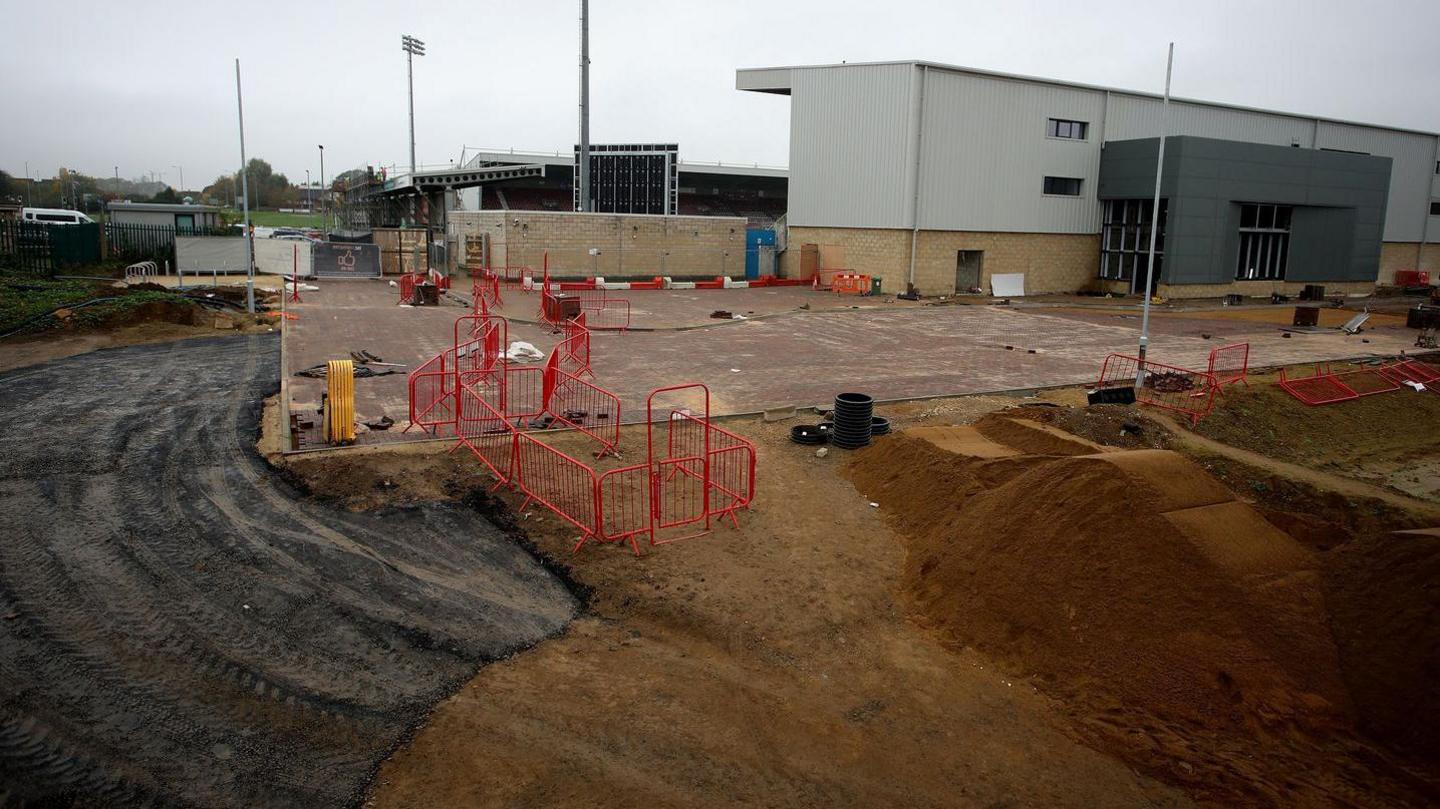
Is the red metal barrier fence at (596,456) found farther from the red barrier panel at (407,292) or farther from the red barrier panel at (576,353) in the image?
the red barrier panel at (407,292)

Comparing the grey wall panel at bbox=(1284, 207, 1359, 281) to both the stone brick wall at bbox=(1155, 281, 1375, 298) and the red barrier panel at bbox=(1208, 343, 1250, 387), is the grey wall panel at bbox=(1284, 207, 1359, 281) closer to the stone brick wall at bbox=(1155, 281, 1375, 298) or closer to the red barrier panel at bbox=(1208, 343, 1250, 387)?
the stone brick wall at bbox=(1155, 281, 1375, 298)

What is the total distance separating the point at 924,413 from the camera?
1598 cm

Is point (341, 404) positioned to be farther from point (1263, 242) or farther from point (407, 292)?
point (1263, 242)

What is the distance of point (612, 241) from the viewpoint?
42312 mm

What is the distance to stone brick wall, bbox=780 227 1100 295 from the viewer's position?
128 ft

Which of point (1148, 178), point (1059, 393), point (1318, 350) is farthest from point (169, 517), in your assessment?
point (1148, 178)

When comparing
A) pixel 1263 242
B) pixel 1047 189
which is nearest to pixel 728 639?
pixel 1047 189

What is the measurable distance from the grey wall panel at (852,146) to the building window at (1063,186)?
7.79 m

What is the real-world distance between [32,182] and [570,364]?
117m

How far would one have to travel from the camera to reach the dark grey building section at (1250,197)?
126ft

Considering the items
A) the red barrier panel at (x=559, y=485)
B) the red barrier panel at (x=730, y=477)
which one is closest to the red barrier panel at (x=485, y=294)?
the red barrier panel at (x=559, y=485)

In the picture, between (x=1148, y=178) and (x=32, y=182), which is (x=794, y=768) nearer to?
(x=1148, y=178)

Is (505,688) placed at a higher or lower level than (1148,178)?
lower

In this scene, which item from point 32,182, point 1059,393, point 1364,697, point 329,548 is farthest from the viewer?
point 32,182
